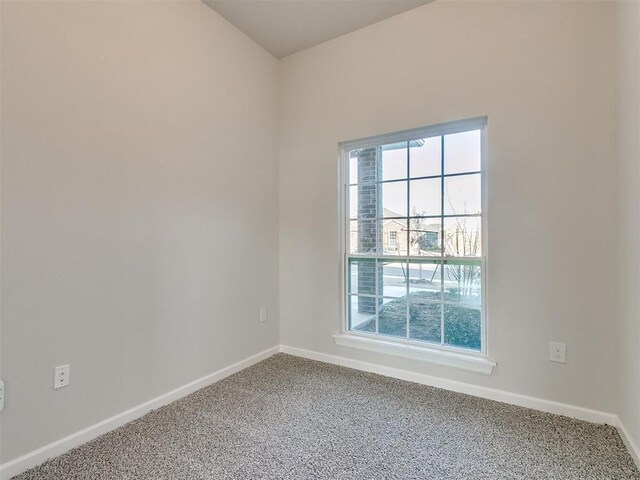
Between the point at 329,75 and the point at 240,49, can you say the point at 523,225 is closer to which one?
the point at 329,75

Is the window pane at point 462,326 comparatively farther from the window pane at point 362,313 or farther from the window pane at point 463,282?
the window pane at point 362,313

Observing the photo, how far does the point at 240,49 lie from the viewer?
2.61 meters

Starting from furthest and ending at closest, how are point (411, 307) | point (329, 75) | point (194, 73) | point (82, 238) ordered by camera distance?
point (329, 75), point (411, 307), point (194, 73), point (82, 238)

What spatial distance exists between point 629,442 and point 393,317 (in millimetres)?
1399

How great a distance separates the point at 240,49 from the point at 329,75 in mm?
755

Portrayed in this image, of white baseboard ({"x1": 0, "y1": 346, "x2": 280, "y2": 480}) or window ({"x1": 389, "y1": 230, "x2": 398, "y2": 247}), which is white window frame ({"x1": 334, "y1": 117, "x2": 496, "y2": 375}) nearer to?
window ({"x1": 389, "y1": 230, "x2": 398, "y2": 247})

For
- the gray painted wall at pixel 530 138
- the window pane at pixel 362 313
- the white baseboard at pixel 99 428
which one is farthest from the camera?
the window pane at pixel 362 313

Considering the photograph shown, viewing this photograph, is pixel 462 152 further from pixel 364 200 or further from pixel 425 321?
pixel 425 321

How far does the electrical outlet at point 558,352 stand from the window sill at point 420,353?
0.33 meters

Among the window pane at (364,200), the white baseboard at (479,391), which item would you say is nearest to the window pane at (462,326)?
the white baseboard at (479,391)

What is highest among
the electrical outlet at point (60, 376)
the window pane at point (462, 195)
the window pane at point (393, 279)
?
the window pane at point (462, 195)

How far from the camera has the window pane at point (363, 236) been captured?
104 inches

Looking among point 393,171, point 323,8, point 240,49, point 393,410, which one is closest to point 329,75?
point 323,8

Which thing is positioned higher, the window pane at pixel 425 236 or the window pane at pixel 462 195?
the window pane at pixel 462 195
